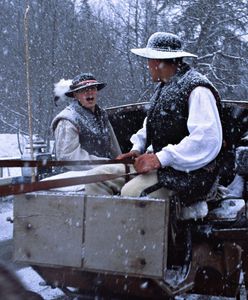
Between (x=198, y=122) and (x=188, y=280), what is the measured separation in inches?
36.1

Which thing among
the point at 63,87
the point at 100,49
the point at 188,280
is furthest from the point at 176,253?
the point at 100,49

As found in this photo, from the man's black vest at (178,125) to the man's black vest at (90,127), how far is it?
1.31 m

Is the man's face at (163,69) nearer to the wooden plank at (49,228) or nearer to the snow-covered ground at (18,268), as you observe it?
the wooden plank at (49,228)

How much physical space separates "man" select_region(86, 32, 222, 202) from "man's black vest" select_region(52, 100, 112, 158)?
4.36 ft

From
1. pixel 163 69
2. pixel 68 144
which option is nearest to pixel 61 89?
pixel 68 144

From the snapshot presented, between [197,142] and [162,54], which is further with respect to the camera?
[162,54]

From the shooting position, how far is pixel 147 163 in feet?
10.5

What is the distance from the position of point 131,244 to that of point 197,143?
0.71 metres

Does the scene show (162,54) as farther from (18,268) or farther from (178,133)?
(18,268)

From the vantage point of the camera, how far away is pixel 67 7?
16797 mm

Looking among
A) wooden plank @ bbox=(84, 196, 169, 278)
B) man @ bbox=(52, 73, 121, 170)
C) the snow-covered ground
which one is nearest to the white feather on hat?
man @ bbox=(52, 73, 121, 170)

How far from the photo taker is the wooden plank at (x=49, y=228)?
3.03 m

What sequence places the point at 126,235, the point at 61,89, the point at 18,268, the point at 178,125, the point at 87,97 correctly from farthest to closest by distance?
1. the point at 61,89
2. the point at 87,97
3. the point at 18,268
4. the point at 178,125
5. the point at 126,235

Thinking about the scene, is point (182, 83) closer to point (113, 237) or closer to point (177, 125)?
point (177, 125)
